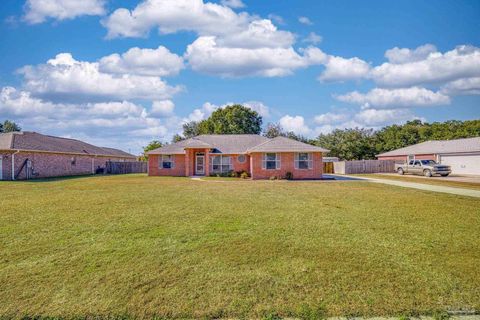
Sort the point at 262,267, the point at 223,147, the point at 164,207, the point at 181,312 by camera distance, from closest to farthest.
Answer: the point at 181,312
the point at 262,267
the point at 164,207
the point at 223,147

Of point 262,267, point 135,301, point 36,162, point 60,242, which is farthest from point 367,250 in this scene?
point 36,162

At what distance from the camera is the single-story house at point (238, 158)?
27.6m

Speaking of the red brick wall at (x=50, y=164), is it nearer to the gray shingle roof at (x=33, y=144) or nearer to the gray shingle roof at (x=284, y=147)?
the gray shingle roof at (x=33, y=144)

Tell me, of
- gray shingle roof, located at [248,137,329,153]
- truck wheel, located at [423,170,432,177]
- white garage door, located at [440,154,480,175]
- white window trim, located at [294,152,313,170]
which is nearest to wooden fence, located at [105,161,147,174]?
gray shingle roof, located at [248,137,329,153]

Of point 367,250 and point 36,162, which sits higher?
point 36,162

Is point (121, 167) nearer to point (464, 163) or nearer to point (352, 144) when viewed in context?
point (352, 144)

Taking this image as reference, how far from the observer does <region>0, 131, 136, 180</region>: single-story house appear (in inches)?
1075

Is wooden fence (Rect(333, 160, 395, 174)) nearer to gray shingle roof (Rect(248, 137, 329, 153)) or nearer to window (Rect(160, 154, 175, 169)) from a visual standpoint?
gray shingle roof (Rect(248, 137, 329, 153))

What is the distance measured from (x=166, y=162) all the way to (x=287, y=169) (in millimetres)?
12422

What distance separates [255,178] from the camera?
2767cm

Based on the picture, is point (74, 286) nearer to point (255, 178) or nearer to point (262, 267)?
point (262, 267)

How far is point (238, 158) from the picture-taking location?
103 feet

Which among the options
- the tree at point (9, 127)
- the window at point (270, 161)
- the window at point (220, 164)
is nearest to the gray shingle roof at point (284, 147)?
the window at point (270, 161)

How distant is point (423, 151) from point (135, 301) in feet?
130
